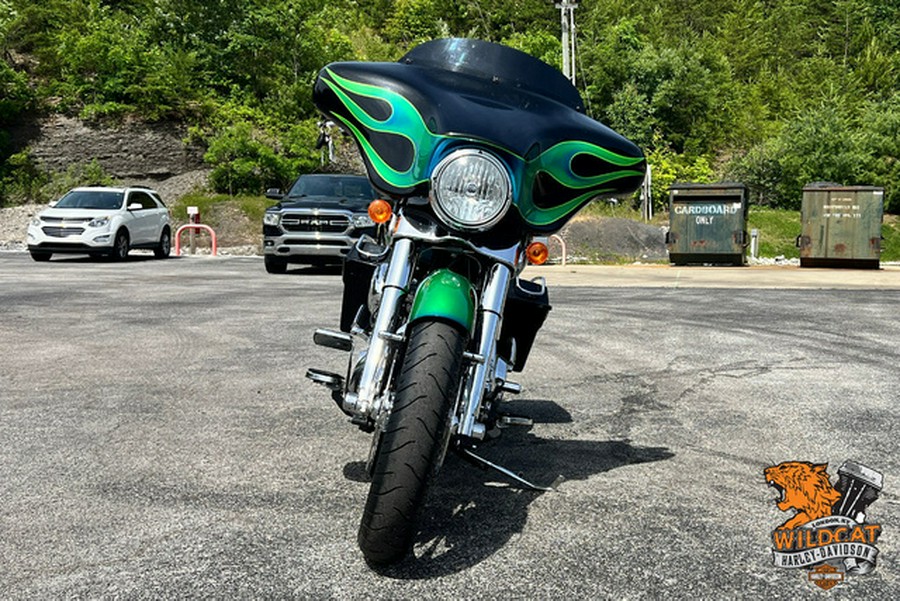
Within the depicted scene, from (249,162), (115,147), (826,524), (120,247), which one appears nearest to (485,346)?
(826,524)

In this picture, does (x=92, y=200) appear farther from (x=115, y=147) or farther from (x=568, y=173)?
(x=115, y=147)

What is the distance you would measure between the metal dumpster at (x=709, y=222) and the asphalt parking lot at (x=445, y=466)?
11.9 metres

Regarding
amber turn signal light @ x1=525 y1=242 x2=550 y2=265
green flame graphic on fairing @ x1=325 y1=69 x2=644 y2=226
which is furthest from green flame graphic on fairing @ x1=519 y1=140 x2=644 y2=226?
amber turn signal light @ x1=525 y1=242 x2=550 y2=265

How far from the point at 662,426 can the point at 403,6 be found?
6787 centimetres

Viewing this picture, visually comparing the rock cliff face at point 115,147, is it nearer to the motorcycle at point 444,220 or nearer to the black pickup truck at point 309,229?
the black pickup truck at point 309,229

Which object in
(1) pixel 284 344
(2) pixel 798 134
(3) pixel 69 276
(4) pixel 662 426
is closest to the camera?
(4) pixel 662 426

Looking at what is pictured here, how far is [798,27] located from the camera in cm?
7731

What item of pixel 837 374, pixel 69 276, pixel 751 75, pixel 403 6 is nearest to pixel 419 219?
pixel 837 374

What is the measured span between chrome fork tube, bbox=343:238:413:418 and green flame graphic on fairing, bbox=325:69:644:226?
0.90 ft

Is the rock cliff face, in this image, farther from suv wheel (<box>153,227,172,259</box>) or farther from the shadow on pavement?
the shadow on pavement

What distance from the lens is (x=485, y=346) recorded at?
328 centimetres

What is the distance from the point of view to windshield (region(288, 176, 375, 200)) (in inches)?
695

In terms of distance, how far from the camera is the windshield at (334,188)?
17.6 m

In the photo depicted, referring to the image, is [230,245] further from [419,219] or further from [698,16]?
[698,16]
